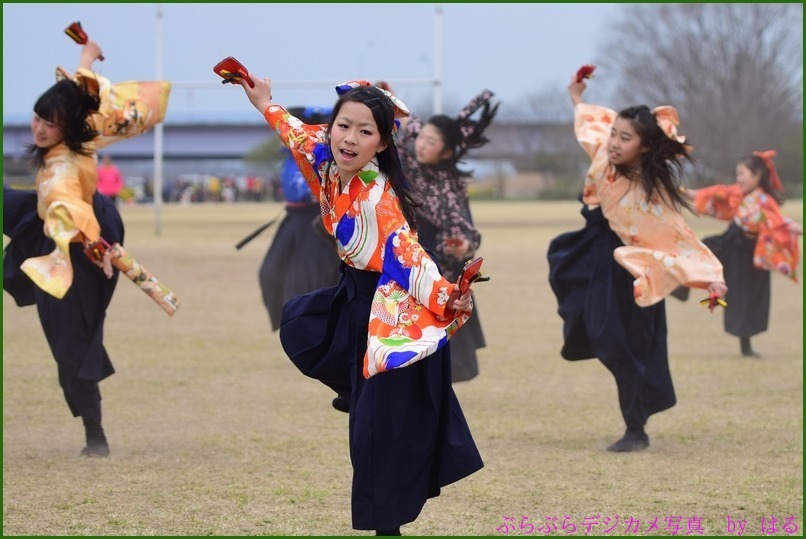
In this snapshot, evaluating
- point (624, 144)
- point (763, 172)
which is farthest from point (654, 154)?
point (763, 172)

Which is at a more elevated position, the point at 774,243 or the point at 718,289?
the point at 718,289

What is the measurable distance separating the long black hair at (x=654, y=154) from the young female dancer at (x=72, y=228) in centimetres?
230

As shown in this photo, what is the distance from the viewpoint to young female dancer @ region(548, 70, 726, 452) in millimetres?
6551

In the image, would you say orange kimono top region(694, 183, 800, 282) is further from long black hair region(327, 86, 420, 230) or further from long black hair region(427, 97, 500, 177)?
long black hair region(327, 86, 420, 230)

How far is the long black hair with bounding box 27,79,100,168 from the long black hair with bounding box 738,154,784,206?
583cm

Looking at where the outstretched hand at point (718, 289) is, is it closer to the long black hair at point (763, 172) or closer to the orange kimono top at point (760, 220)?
the orange kimono top at point (760, 220)

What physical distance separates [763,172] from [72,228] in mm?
6126

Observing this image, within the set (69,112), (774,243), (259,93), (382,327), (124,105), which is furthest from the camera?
(774,243)

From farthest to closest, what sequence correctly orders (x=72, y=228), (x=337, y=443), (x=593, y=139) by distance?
(x=593, y=139)
(x=337, y=443)
(x=72, y=228)

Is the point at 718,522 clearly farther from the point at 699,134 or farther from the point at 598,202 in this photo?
the point at 699,134

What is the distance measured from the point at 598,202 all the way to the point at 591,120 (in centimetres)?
48

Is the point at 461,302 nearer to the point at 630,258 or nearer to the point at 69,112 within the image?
the point at 630,258

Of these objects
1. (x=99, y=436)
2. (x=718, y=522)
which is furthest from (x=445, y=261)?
(x=718, y=522)

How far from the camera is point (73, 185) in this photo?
623cm
